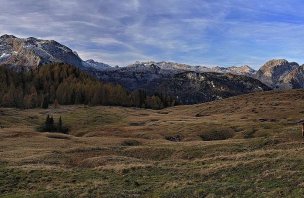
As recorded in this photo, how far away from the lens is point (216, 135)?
92625 mm

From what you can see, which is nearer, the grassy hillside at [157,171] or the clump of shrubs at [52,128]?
the grassy hillside at [157,171]

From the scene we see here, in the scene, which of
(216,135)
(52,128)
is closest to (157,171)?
(216,135)

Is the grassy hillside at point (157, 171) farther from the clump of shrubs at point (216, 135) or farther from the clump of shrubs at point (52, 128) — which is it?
Answer: the clump of shrubs at point (52, 128)

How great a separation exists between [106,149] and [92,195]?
28.9m

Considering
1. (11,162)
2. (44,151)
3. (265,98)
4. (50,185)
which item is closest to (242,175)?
(50,185)

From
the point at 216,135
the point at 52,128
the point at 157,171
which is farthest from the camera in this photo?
the point at 52,128

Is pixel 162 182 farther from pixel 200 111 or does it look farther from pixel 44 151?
pixel 200 111

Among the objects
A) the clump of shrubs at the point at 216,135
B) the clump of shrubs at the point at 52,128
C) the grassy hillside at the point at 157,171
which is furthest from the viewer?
the clump of shrubs at the point at 52,128

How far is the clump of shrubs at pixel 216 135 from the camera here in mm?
90375

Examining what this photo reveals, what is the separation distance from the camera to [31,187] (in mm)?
36781

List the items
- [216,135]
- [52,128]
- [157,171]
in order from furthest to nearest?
[52,128] → [216,135] → [157,171]

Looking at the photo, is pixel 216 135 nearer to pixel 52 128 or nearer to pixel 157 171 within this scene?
pixel 52 128

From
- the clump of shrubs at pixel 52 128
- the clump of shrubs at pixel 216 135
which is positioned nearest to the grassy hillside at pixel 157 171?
the clump of shrubs at pixel 216 135

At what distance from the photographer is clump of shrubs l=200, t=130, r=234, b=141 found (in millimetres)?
90375
